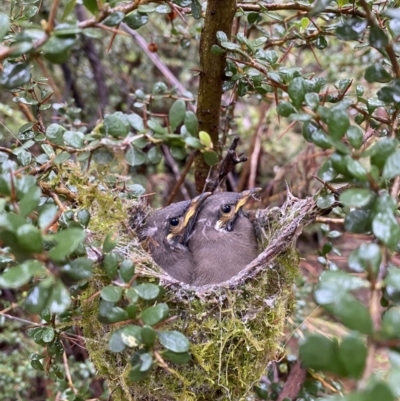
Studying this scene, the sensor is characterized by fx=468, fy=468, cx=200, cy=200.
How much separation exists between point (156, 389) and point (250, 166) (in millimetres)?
1504

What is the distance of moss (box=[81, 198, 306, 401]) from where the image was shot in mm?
1048

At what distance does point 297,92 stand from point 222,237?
3.72 feet

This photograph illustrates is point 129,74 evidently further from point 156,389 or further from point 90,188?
point 156,389

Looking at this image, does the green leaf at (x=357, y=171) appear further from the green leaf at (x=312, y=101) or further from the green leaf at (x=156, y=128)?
the green leaf at (x=156, y=128)

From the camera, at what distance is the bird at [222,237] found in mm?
1640

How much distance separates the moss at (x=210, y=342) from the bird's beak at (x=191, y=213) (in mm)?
494

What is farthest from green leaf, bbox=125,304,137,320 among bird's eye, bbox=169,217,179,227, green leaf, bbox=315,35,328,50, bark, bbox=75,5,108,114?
bark, bbox=75,5,108,114

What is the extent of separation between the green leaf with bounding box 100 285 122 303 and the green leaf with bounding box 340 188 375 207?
348 mm

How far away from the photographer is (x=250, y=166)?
238 cm

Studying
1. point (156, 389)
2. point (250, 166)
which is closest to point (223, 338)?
point (156, 389)

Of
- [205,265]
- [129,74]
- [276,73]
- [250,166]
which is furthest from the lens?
[129,74]

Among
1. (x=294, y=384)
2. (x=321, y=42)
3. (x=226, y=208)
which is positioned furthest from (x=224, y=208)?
(x=321, y=42)

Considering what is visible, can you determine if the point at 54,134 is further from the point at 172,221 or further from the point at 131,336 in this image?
the point at 172,221

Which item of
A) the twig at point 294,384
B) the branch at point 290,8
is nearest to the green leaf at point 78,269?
the branch at point 290,8
